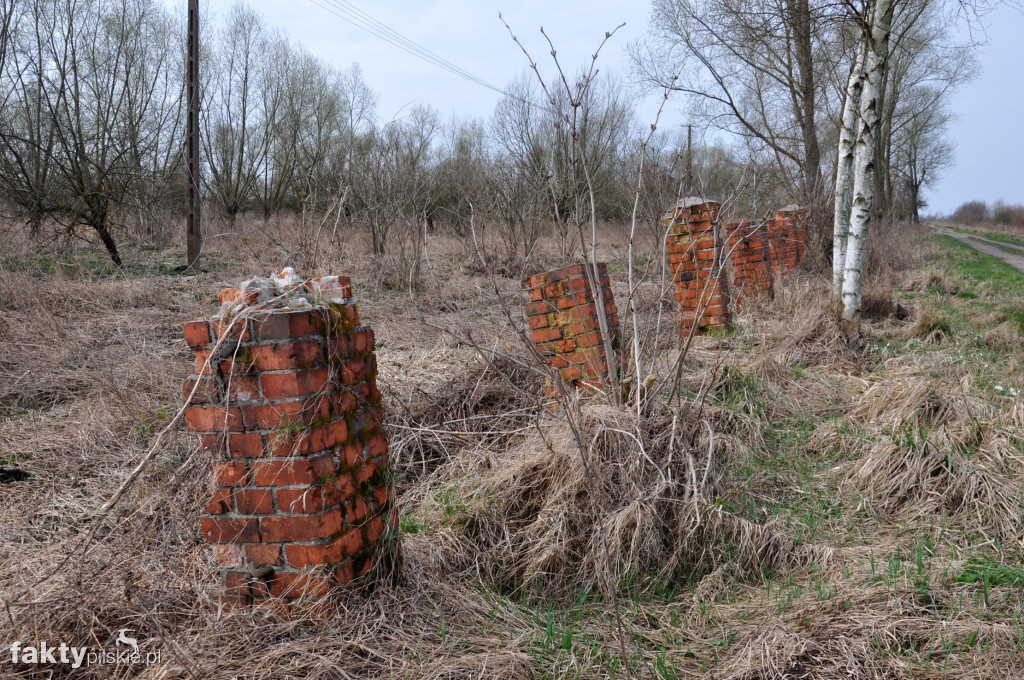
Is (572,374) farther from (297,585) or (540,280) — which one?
(297,585)

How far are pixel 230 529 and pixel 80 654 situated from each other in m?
0.53

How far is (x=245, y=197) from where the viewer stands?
24.2 m

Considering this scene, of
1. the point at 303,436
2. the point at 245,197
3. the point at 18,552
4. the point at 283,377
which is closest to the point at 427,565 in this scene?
the point at 303,436

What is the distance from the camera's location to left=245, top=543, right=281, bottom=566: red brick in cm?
216

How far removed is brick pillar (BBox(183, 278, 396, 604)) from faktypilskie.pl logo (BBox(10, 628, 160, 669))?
0.30 m

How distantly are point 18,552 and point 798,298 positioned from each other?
7147mm

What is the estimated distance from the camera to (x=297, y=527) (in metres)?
2.12

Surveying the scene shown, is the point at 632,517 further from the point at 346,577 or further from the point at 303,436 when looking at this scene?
the point at 303,436

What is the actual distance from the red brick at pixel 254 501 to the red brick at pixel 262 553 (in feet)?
0.39

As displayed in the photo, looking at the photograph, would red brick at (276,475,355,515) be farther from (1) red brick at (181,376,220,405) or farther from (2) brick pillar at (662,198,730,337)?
(2) brick pillar at (662,198,730,337)

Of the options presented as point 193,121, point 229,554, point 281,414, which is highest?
point 193,121

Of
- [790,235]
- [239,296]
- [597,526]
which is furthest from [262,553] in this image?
[790,235]

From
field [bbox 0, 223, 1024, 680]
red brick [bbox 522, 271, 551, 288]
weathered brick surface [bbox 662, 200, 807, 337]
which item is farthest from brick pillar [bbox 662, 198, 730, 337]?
red brick [bbox 522, 271, 551, 288]

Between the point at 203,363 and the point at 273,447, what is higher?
the point at 203,363
